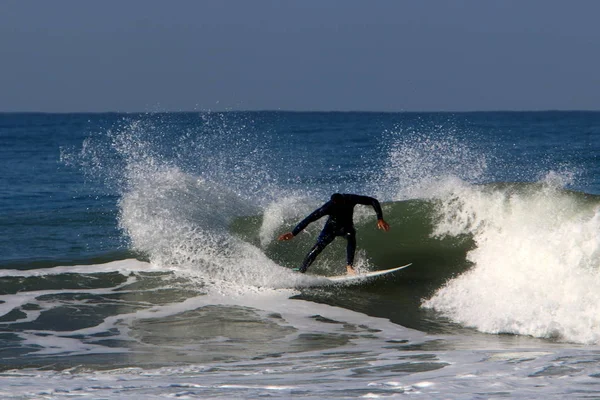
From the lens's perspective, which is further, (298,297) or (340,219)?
(340,219)

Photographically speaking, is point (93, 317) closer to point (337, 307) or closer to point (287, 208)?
point (337, 307)

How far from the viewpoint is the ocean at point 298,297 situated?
767 centimetres

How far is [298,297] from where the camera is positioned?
38.9 ft

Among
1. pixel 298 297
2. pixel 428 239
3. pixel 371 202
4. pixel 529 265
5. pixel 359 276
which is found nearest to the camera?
pixel 529 265

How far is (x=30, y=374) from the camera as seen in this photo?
8242mm

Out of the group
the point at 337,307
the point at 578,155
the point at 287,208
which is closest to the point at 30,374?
the point at 337,307

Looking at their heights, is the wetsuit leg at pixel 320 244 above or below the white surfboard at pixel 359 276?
above

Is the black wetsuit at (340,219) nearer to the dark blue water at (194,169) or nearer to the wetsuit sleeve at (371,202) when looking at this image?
the wetsuit sleeve at (371,202)

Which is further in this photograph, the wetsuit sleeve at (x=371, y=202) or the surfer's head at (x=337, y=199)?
the surfer's head at (x=337, y=199)

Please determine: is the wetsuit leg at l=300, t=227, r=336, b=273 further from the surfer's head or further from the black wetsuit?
the surfer's head

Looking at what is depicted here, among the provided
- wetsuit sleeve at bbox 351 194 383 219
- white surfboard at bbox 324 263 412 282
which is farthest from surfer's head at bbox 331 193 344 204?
white surfboard at bbox 324 263 412 282

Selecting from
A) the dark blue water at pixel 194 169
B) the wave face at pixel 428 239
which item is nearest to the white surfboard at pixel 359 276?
the wave face at pixel 428 239

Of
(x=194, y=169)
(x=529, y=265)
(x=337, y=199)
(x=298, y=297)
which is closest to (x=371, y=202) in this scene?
(x=337, y=199)

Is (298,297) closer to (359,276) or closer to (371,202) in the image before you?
(359,276)
